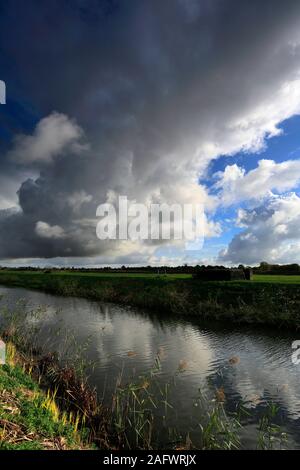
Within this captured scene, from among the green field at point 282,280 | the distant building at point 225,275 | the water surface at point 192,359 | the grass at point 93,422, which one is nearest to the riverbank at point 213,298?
the green field at point 282,280

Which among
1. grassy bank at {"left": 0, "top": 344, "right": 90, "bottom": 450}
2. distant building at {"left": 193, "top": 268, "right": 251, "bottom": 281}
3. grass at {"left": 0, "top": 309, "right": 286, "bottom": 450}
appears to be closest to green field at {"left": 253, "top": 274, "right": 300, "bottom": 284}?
distant building at {"left": 193, "top": 268, "right": 251, "bottom": 281}

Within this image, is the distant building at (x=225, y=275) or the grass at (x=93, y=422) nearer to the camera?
the grass at (x=93, y=422)

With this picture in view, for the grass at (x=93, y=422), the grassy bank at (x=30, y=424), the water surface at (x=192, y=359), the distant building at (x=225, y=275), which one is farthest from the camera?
the distant building at (x=225, y=275)

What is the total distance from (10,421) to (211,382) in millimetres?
7813

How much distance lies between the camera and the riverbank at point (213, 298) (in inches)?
1000

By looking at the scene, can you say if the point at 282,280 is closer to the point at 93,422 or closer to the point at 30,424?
the point at 93,422

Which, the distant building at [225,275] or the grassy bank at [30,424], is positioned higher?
the distant building at [225,275]

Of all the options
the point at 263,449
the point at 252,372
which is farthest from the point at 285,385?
the point at 263,449

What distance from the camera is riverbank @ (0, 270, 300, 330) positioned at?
25.4 m

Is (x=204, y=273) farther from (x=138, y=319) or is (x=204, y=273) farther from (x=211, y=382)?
(x=211, y=382)

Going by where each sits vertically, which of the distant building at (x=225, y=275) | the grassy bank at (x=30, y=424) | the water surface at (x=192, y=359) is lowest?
the water surface at (x=192, y=359)

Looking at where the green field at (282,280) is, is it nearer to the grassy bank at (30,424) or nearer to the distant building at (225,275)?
the distant building at (225,275)

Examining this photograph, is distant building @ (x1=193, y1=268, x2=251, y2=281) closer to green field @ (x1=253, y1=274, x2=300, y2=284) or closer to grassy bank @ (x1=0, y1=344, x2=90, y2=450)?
green field @ (x1=253, y1=274, x2=300, y2=284)

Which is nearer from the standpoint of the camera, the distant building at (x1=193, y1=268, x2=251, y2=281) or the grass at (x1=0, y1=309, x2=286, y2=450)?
the grass at (x1=0, y1=309, x2=286, y2=450)
